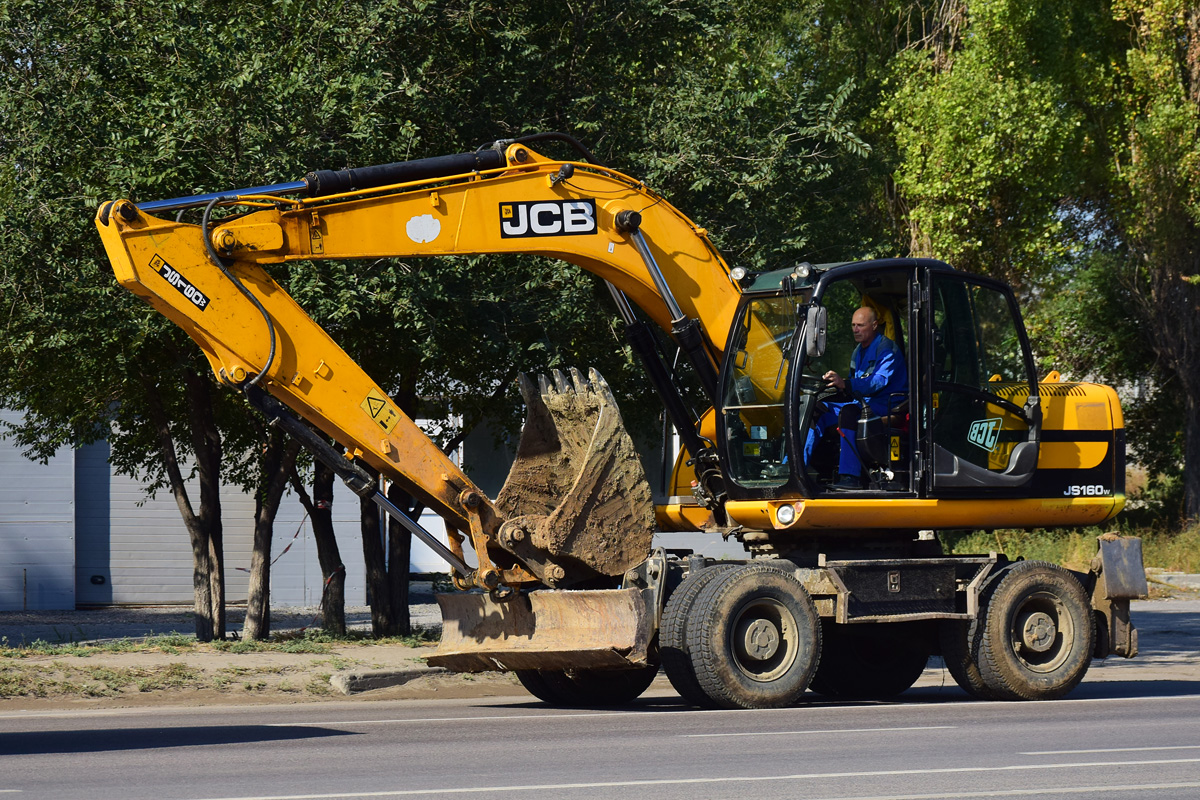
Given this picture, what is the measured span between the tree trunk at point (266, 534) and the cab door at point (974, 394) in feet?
27.7

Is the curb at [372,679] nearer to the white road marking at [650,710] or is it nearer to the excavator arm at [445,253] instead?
the white road marking at [650,710]

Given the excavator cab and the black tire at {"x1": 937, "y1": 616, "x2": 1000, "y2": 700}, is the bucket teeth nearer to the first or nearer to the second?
the excavator cab

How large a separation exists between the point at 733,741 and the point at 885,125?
21570mm

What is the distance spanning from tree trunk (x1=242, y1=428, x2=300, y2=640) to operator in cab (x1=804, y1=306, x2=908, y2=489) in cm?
797

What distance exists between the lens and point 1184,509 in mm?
33219

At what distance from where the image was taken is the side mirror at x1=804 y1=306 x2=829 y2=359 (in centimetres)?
1060

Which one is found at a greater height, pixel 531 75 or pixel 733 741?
pixel 531 75

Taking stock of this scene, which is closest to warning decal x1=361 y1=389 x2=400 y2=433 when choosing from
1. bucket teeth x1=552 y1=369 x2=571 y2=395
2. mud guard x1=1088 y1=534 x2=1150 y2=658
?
bucket teeth x1=552 y1=369 x2=571 y2=395

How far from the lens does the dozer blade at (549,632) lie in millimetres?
10359

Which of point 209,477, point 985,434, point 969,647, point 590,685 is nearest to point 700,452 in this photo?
point 590,685

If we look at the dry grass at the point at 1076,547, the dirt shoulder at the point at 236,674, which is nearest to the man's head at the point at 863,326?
the dirt shoulder at the point at 236,674

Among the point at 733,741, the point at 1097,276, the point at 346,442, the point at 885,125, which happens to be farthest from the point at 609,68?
the point at 1097,276

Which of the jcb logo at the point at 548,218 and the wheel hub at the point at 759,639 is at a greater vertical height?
the jcb logo at the point at 548,218

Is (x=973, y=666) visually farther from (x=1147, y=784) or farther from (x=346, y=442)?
(x=346, y=442)
